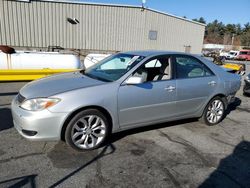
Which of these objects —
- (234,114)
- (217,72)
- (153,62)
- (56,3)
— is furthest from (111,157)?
(56,3)

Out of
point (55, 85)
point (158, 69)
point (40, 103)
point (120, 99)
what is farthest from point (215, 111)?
point (40, 103)

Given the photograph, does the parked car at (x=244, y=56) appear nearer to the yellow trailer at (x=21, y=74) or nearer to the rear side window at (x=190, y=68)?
the yellow trailer at (x=21, y=74)

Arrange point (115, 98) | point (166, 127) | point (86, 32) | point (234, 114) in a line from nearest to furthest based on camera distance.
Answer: point (115, 98) → point (166, 127) → point (234, 114) → point (86, 32)

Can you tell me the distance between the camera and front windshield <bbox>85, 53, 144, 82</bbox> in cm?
434

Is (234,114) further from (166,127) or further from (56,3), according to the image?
(56,3)

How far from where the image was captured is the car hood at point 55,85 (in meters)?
3.74

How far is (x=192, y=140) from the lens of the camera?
15.2ft

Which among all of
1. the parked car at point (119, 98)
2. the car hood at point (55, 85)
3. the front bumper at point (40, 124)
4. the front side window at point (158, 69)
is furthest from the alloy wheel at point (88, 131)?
the front side window at point (158, 69)

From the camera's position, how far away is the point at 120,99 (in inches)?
159

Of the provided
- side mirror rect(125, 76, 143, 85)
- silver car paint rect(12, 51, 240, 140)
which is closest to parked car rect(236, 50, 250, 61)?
silver car paint rect(12, 51, 240, 140)

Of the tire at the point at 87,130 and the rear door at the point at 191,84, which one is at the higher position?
the rear door at the point at 191,84

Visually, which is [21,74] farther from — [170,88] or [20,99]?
[170,88]

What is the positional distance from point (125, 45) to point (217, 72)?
1490 centimetres

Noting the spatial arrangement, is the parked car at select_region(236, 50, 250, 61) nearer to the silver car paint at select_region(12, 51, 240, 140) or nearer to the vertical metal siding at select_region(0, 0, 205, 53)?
the vertical metal siding at select_region(0, 0, 205, 53)
